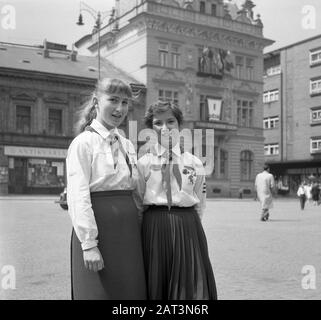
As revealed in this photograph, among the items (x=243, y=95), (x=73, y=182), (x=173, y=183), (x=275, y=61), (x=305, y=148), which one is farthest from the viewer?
(x=275, y=61)

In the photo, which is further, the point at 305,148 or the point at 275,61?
the point at 275,61

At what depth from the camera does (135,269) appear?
3.19 meters

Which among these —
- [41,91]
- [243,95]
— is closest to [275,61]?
→ [243,95]

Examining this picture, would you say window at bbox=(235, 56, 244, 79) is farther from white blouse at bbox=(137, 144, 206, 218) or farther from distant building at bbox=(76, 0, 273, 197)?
white blouse at bbox=(137, 144, 206, 218)

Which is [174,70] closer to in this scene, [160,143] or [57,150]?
[57,150]

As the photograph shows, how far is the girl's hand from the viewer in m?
2.99

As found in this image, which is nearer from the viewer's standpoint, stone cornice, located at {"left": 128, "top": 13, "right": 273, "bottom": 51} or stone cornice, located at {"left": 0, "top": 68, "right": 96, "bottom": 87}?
stone cornice, located at {"left": 0, "top": 68, "right": 96, "bottom": 87}

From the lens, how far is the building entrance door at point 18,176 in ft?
116

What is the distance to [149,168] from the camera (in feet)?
11.6

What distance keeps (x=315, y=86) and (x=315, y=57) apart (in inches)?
102

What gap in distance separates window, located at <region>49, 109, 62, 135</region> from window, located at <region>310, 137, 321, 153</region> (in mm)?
23219

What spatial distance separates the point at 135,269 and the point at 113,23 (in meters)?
41.4

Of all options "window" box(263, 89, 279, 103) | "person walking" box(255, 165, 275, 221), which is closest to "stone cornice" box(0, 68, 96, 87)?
"window" box(263, 89, 279, 103)
